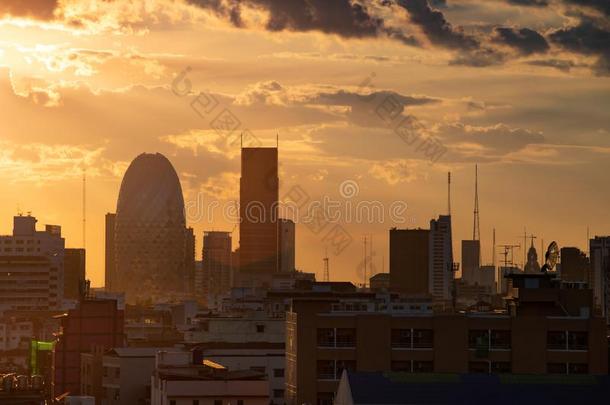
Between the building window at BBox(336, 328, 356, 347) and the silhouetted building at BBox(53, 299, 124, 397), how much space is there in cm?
5291

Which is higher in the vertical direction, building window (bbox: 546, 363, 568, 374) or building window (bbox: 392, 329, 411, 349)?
building window (bbox: 392, 329, 411, 349)

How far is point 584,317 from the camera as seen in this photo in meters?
125

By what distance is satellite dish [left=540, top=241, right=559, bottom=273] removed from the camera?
441 feet

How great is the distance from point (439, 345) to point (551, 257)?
1652 centimetres

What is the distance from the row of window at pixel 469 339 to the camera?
123m

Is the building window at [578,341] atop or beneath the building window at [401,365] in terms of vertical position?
atop

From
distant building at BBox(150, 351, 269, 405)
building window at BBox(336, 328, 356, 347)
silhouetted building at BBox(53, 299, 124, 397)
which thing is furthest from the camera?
silhouetted building at BBox(53, 299, 124, 397)

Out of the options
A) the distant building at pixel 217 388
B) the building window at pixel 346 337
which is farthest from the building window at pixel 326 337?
the distant building at pixel 217 388

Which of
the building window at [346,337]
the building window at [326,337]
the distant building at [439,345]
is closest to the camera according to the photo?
the distant building at [439,345]

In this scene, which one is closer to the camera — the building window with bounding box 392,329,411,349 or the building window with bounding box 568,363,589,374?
the building window with bounding box 568,363,589,374

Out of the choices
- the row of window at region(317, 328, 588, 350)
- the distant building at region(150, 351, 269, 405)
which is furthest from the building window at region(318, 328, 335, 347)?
the distant building at region(150, 351, 269, 405)

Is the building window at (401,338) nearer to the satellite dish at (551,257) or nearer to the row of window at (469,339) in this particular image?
the row of window at (469,339)

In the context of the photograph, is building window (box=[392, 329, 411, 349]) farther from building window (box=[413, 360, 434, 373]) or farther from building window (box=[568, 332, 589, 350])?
building window (box=[568, 332, 589, 350])

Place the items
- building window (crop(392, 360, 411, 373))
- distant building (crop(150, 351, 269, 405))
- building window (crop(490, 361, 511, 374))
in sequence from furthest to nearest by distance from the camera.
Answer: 1. building window (crop(490, 361, 511, 374))
2. building window (crop(392, 360, 411, 373))
3. distant building (crop(150, 351, 269, 405))
